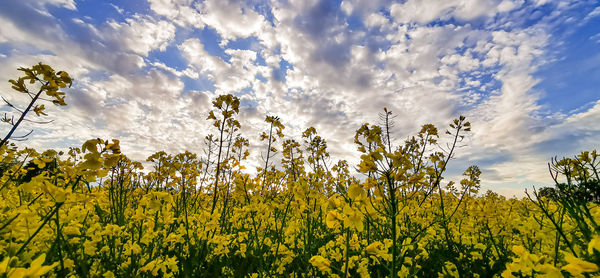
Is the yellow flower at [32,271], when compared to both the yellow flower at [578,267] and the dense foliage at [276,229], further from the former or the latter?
the yellow flower at [578,267]

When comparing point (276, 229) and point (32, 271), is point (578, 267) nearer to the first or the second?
point (32, 271)

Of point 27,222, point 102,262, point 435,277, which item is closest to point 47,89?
point 27,222

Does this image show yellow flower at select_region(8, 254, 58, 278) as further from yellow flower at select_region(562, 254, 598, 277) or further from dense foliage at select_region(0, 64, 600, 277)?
yellow flower at select_region(562, 254, 598, 277)

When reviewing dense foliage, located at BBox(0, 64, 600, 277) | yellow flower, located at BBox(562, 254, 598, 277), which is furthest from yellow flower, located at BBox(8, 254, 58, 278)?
yellow flower, located at BBox(562, 254, 598, 277)

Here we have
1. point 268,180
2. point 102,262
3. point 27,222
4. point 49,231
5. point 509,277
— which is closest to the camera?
Result: point 509,277

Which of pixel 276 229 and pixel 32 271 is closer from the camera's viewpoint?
pixel 32 271

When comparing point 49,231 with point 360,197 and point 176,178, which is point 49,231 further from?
point 176,178

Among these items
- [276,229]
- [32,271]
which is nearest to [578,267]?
[32,271]

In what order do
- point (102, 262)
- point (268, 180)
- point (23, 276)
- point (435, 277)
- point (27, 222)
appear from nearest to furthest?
point (23, 276)
point (27, 222)
point (102, 262)
point (435, 277)
point (268, 180)

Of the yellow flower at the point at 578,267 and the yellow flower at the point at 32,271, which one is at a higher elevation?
the yellow flower at the point at 578,267

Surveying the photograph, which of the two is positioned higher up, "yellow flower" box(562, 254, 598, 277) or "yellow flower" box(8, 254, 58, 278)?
"yellow flower" box(562, 254, 598, 277)

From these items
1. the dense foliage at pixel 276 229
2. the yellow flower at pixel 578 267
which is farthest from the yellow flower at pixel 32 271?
the yellow flower at pixel 578 267

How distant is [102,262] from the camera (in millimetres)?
2742

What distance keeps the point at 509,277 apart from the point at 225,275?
3.01m
